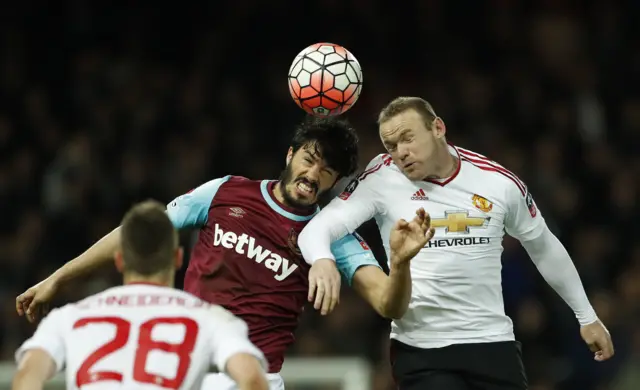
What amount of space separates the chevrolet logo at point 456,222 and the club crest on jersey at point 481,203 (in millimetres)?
66

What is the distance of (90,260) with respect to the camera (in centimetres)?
553

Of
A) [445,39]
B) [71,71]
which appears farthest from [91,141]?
[445,39]

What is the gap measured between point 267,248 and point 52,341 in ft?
5.84

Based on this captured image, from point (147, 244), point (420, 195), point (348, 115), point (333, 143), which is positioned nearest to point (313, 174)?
point (333, 143)

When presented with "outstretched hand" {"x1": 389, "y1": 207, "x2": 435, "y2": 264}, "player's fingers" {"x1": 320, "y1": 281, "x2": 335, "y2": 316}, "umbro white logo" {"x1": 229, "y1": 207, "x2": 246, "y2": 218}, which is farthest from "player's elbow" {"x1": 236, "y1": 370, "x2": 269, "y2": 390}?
"umbro white logo" {"x1": 229, "y1": 207, "x2": 246, "y2": 218}

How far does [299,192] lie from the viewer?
18.6 ft

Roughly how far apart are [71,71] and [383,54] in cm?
341

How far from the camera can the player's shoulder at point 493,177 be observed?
18.6ft

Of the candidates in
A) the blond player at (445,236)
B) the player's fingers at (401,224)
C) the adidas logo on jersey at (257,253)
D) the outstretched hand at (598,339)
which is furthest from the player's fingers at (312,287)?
the outstretched hand at (598,339)

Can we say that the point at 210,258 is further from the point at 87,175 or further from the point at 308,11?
the point at 308,11

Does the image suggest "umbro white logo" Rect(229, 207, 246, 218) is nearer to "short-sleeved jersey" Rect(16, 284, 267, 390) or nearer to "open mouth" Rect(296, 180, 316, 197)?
"open mouth" Rect(296, 180, 316, 197)

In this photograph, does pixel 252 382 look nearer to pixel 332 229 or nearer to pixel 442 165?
pixel 332 229

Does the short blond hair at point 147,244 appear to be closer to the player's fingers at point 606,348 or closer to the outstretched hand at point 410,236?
the outstretched hand at point 410,236

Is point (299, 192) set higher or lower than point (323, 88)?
lower
